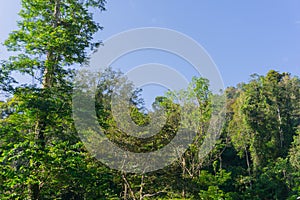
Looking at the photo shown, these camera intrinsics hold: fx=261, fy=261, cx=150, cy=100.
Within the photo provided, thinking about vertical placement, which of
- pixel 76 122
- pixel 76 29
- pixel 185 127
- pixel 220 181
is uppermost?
pixel 76 29

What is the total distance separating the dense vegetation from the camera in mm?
4246

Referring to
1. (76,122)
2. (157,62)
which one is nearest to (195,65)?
(157,62)

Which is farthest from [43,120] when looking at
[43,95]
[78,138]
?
[78,138]

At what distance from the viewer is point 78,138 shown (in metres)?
5.21

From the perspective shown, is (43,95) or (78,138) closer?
(43,95)

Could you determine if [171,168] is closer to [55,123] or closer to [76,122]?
[76,122]

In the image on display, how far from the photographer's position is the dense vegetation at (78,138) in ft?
13.9

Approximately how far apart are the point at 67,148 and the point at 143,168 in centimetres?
434

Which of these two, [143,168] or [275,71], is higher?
[275,71]

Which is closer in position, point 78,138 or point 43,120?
point 43,120

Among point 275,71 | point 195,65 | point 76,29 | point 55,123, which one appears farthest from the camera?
point 275,71

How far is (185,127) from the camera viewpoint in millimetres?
9969

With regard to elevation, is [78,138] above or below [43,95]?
below

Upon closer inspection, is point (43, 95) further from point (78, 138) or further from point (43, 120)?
point (78, 138)
